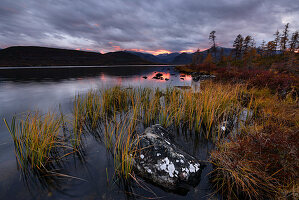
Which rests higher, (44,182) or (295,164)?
(295,164)

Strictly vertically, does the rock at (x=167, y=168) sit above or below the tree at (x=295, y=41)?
below

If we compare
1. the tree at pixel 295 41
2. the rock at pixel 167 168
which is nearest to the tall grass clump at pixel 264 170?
the rock at pixel 167 168

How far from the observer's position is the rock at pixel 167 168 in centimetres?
302

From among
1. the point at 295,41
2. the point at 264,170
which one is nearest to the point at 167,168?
the point at 264,170

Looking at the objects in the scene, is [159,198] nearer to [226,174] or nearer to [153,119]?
[226,174]

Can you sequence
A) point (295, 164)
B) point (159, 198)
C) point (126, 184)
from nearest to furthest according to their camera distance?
point (295, 164)
point (159, 198)
point (126, 184)

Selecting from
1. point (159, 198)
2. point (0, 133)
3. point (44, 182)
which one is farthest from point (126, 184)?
point (0, 133)

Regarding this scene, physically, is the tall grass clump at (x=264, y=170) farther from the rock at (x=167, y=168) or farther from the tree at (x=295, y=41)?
the tree at (x=295, y=41)

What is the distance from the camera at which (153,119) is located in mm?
6488

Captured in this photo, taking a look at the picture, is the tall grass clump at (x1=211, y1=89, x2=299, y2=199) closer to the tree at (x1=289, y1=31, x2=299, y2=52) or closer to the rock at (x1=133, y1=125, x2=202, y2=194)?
the rock at (x1=133, y1=125, x2=202, y2=194)

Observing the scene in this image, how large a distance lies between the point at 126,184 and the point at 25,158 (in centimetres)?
300

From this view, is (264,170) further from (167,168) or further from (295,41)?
(295,41)

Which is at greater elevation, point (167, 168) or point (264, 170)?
point (264, 170)

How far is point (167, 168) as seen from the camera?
123 inches
